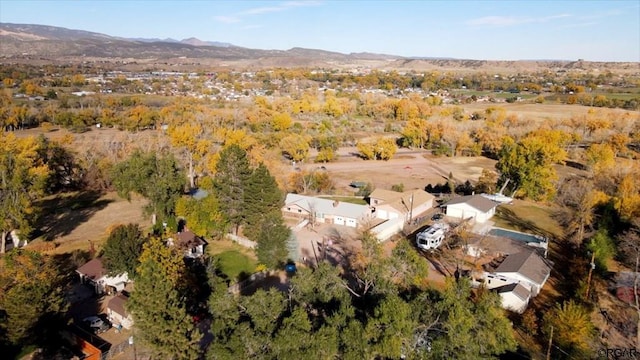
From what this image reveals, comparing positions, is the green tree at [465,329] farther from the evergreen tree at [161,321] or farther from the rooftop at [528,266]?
the evergreen tree at [161,321]

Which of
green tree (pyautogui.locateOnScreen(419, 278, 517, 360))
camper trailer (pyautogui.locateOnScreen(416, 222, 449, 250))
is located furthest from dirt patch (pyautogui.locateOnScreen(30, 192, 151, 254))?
green tree (pyautogui.locateOnScreen(419, 278, 517, 360))

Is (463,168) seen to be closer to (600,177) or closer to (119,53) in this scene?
(600,177)

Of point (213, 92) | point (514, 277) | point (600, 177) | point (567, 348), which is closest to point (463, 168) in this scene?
point (600, 177)

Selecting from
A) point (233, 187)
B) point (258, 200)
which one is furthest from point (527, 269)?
point (233, 187)

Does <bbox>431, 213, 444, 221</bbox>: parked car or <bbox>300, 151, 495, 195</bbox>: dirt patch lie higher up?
<bbox>431, 213, 444, 221</bbox>: parked car

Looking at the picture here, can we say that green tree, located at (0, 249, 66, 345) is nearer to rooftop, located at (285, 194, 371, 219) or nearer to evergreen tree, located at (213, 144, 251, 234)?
evergreen tree, located at (213, 144, 251, 234)
